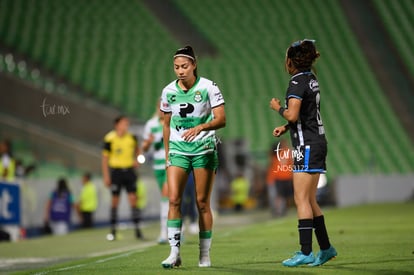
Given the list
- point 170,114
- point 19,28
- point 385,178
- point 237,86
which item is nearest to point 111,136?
point 170,114

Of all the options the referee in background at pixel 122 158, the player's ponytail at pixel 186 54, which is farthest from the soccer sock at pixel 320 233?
the referee in background at pixel 122 158

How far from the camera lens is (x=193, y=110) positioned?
8617mm

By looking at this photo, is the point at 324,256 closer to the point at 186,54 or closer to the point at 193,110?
the point at 193,110

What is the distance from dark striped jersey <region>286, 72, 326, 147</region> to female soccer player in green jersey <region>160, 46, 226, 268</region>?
A: 0.68m

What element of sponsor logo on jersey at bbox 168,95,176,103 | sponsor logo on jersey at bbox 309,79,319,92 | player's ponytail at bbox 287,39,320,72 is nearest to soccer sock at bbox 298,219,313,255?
sponsor logo on jersey at bbox 309,79,319,92

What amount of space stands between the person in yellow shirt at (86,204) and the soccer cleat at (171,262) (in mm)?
14039

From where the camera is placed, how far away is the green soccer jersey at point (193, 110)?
28.2ft

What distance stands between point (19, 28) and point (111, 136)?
21.1 metres

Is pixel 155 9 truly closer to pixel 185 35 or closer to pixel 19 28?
pixel 185 35

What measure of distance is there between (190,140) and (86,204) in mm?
14440

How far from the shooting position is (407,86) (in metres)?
34.8

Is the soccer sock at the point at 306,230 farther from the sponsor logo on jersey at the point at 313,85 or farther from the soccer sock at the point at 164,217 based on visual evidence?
the soccer sock at the point at 164,217

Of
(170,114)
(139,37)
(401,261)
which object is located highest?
(139,37)

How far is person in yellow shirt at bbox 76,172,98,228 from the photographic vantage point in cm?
2258
